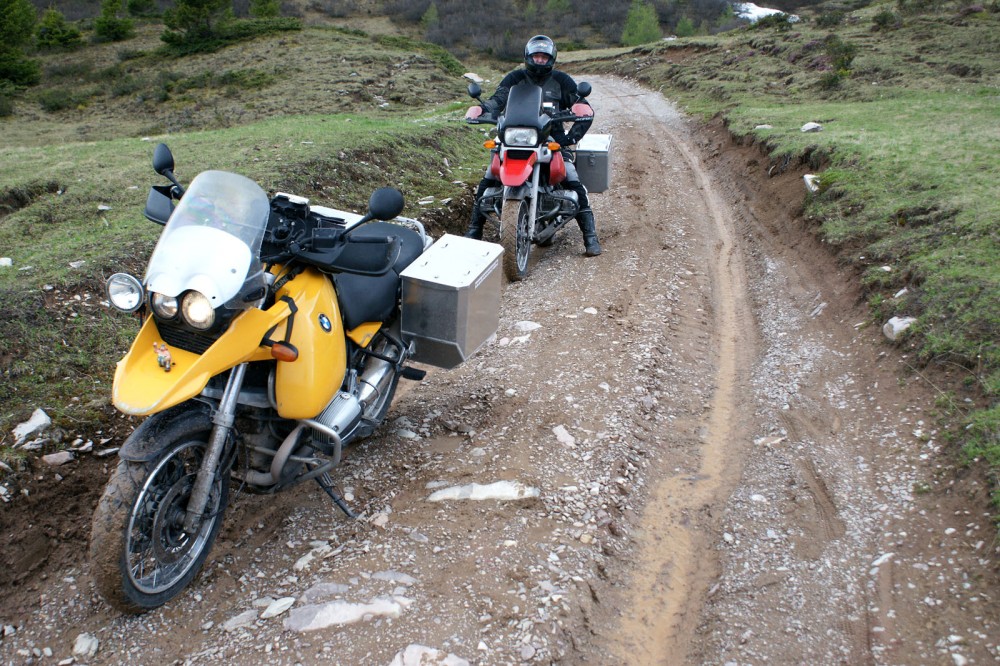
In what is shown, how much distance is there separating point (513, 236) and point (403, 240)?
9.44 ft

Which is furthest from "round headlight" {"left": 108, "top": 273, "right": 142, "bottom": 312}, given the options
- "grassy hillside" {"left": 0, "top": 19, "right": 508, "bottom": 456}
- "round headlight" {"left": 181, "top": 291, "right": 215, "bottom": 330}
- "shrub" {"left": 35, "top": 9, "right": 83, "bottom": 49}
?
"shrub" {"left": 35, "top": 9, "right": 83, "bottom": 49}

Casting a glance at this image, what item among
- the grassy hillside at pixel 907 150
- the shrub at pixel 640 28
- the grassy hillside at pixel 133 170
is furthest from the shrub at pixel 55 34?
the shrub at pixel 640 28

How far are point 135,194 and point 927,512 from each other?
7901 millimetres

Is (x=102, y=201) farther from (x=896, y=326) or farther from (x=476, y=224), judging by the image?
(x=896, y=326)

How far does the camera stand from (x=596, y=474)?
4578 mm

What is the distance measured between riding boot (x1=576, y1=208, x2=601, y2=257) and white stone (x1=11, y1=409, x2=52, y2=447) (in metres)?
5.71

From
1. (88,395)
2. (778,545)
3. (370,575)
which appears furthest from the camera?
(88,395)

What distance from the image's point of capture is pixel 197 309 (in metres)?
3.15

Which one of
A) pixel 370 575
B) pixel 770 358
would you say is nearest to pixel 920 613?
pixel 370 575

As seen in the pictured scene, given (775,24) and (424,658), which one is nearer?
(424,658)

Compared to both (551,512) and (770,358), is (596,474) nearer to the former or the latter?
(551,512)

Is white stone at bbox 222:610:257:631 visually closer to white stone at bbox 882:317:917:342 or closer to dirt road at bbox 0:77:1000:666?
dirt road at bbox 0:77:1000:666

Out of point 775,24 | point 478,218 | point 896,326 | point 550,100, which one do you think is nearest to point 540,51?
point 550,100

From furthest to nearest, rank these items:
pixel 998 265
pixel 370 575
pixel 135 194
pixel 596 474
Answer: pixel 135 194
pixel 998 265
pixel 596 474
pixel 370 575
